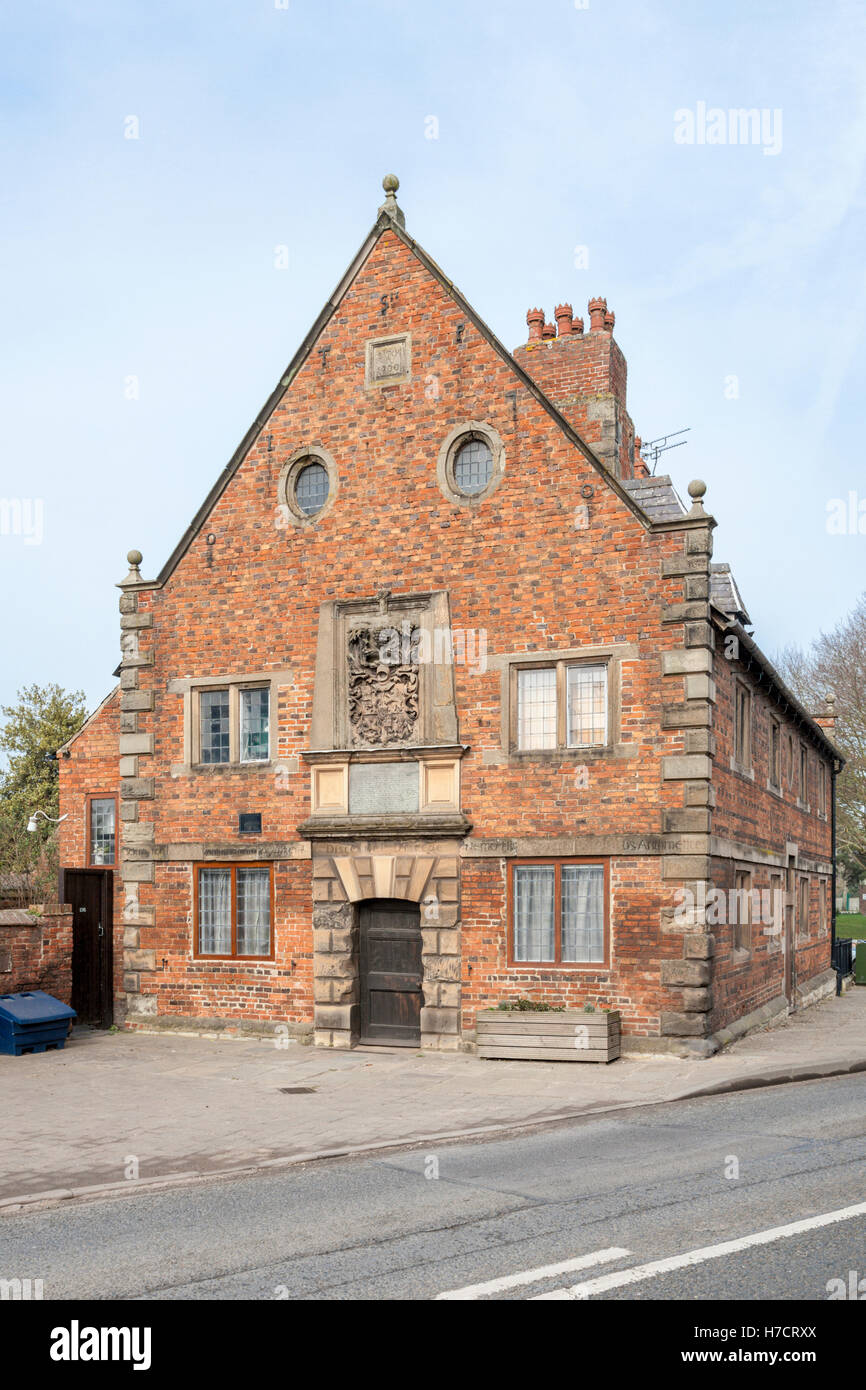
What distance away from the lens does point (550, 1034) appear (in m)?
16.7

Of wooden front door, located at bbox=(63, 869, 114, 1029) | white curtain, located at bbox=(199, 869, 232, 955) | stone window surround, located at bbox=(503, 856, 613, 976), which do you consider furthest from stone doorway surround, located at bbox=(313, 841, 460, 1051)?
wooden front door, located at bbox=(63, 869, 114, 1029)

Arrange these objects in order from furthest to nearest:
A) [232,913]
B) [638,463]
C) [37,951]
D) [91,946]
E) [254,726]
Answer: [638,463]
[91,946]
[254,726]
[232,913]
[37,951]

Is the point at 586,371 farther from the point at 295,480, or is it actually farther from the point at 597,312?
the point at 295,480

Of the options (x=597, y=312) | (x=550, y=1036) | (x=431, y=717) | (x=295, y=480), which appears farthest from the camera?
(x=597, y=312)

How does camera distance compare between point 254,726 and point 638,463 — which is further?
point 638,463

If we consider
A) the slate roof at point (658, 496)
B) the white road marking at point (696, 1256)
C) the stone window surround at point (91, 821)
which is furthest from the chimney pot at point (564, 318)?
the white road marking at point (696, 1256)

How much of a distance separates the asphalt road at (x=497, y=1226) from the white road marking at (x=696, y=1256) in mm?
23

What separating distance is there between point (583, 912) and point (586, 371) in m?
9.21

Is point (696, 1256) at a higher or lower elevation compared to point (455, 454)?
lower

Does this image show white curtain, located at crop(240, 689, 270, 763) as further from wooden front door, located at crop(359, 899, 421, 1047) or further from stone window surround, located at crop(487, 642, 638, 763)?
stone window surround, located at crop(487, 642, 638, 763)

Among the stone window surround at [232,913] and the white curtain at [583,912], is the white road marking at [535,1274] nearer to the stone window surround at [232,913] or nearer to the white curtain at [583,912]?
the white curtain at [583,912]

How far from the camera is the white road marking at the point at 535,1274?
6880mm

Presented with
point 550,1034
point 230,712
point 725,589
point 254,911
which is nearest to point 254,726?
point 230,712
